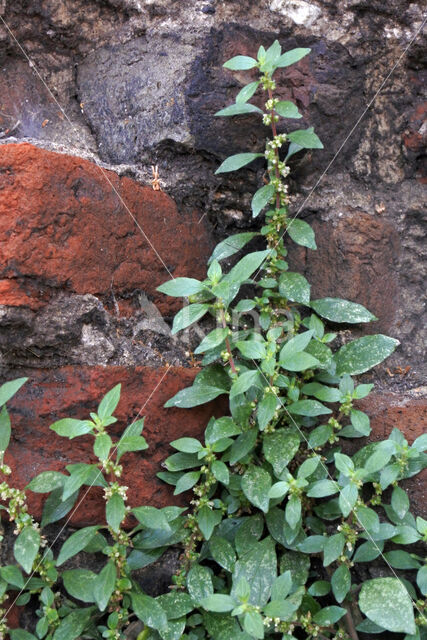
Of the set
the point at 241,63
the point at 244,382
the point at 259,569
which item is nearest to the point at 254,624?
the point at 259,569

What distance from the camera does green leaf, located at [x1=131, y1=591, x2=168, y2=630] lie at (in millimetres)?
1175

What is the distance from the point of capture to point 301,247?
155 cm

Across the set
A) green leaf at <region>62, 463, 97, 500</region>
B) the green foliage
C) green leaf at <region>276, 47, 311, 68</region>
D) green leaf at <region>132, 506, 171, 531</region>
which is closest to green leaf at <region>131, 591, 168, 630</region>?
the green foliage

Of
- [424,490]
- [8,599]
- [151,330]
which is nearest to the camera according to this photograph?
[8,599]

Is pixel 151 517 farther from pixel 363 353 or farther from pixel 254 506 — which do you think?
pixel 363 353

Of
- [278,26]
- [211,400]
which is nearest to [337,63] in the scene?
[278,26]

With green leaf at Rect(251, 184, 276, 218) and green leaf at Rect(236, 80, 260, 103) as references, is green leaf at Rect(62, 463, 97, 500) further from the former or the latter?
green leaf at Rect(236, 80, 260, 103)

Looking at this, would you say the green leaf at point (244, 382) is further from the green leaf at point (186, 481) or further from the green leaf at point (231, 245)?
the green leaf at point (231, 245)

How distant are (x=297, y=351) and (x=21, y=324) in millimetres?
516

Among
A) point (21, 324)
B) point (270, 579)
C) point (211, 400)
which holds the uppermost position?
point (21, 324)

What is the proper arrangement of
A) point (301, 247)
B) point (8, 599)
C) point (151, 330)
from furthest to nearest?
point (301, 247), point (151, 330), point (8, 599)

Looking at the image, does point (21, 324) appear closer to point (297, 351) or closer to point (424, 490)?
point (297, 351)

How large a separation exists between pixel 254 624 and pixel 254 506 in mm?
292

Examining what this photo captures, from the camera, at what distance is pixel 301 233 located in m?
1.45
